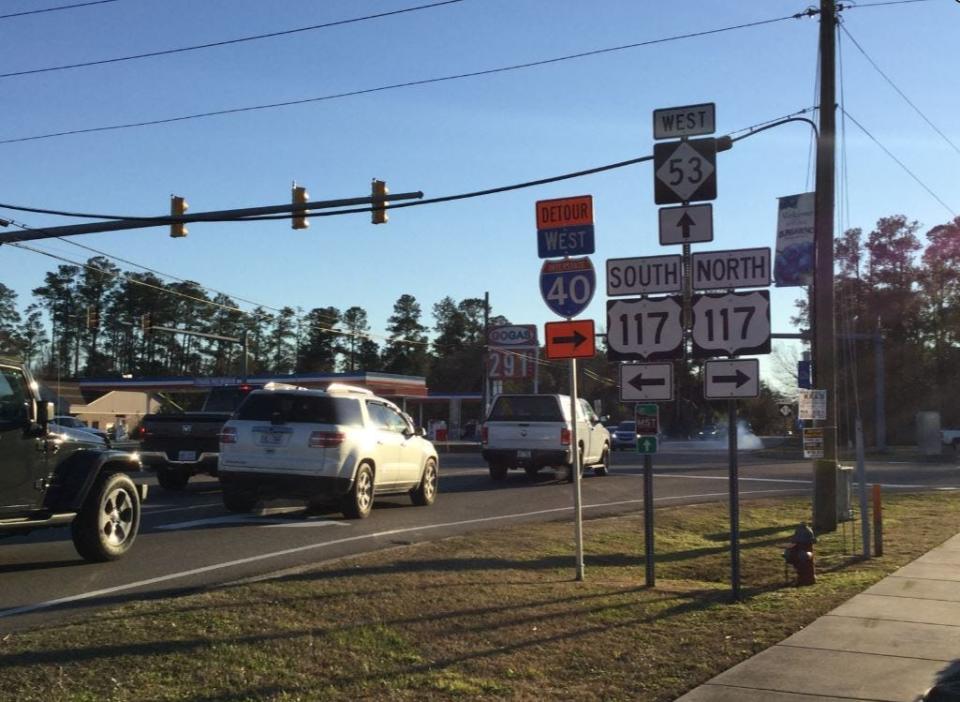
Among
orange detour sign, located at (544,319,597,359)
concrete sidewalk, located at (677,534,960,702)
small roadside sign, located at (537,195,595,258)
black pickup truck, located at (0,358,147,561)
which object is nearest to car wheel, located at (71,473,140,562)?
black pickup truck, located at (0,358,147,561)

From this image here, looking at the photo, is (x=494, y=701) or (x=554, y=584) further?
(x=554, y=584)

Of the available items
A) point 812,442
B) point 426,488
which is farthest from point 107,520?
point 812,442

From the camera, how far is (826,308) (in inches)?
584

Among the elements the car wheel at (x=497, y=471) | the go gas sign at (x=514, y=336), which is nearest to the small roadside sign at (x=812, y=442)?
the car wheel at (x=497, y=471)

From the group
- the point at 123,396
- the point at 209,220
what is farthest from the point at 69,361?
the point at 209,220

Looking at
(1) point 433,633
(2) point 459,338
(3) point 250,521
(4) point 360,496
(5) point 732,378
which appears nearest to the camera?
(1) point 433,633

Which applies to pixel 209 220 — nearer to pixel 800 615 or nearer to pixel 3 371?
pixel 3 371

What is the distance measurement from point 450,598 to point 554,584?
1.36 meters

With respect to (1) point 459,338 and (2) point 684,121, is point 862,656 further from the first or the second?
(1) point 459,338

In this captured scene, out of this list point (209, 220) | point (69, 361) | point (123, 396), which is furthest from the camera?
point (69, 361)

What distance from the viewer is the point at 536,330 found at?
6900cm

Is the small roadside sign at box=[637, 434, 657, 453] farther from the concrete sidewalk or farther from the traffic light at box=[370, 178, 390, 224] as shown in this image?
the traffic light at box=[370, 178, 390, 224]

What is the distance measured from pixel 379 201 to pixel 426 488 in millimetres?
5462

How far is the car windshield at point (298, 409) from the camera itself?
555 inches
